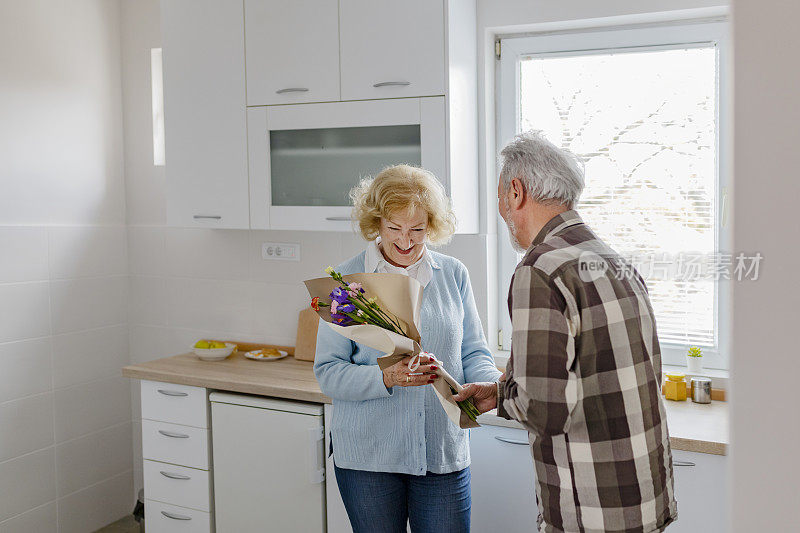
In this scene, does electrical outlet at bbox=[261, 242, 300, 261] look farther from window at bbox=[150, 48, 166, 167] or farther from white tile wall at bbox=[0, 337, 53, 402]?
white tile wall at bbox=[0, 337, 53, 402]

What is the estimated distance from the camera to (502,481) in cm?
225

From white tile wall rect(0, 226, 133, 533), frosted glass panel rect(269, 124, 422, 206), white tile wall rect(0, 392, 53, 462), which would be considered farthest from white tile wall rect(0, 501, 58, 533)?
frosted glass panel rect(269, 124, 422, 206)

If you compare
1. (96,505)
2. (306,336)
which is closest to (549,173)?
(306,336)

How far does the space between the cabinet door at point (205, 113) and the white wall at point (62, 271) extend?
603 mm

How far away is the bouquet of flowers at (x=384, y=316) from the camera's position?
164 cm

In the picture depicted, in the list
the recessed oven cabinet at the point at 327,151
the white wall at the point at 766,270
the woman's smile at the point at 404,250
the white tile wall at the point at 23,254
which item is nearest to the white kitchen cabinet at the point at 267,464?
the recessed oven cabinet at the point at 327,151

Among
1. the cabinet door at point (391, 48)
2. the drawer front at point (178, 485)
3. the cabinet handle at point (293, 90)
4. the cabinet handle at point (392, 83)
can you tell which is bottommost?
the drawer front at point (178, 485)

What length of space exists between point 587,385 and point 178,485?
6.70 feet

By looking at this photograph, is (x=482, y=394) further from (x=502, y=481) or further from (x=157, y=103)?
(x=157, y=103)

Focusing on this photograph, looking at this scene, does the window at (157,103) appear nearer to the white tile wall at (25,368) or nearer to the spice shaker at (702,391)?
the white tile wall at (25,368)

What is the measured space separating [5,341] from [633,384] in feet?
8.81

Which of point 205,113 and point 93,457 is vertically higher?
point 205,113

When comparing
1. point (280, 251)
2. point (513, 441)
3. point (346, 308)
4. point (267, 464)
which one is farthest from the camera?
point (280, 251)

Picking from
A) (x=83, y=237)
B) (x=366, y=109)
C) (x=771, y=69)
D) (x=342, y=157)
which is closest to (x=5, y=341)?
(x=83, y=237)
